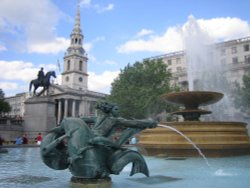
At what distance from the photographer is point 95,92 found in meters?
97.2

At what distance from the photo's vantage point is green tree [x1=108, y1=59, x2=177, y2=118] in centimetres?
4375

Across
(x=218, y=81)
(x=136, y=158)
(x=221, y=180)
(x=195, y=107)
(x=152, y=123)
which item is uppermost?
(x=218, y=81)

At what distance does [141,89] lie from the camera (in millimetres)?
44719

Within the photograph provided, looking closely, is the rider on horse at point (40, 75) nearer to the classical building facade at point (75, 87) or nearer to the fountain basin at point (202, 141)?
the fountain basin at point (202, 141)

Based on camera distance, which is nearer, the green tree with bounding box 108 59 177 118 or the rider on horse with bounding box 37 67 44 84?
the rider on horse with bounding box 37 67 44 84

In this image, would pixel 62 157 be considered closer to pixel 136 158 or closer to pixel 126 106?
pixel 136 158

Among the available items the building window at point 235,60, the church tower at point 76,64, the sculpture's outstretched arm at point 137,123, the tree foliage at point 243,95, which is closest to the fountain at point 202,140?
the sculpture's outstretched arm at point 137,123

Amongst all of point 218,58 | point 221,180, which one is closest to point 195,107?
point 221,180

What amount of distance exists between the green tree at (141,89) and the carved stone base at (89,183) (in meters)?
37.0

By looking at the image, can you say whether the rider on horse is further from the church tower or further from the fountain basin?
the church tower

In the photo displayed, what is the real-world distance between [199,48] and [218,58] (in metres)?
27.7

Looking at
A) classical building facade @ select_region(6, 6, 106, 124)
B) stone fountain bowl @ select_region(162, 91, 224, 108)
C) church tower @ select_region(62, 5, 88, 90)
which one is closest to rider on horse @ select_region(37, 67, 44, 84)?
stone fountain bowl @ select_region(162, 91, 224, 108)

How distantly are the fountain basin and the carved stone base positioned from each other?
8.00 m

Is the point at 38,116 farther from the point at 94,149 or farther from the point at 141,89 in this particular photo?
the point at 94,149
